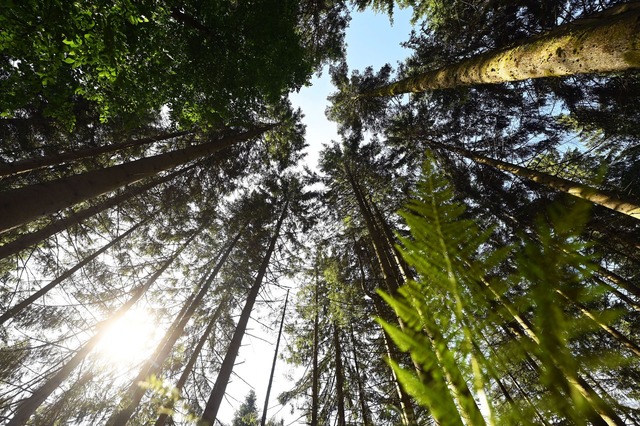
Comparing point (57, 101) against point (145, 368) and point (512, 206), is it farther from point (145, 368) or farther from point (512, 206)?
point (512, 206)

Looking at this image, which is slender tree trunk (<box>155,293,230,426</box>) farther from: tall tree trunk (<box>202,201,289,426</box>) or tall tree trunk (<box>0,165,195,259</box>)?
tall tree trunk (<box>0,165,195,259</box>)

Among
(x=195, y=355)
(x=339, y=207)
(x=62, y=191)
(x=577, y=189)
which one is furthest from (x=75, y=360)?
(x=577, y=189)

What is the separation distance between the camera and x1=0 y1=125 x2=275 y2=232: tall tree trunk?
2.92 meters

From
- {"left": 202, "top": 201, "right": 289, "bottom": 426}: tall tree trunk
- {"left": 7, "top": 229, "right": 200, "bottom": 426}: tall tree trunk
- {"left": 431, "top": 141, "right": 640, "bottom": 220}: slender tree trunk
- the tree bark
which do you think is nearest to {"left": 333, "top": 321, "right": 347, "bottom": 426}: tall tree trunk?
the tree bark

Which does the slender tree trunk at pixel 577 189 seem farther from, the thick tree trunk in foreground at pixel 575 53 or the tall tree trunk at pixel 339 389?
the tall tree trunk at pixel 339 389

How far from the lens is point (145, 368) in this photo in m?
9.20

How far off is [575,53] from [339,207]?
9.77 m

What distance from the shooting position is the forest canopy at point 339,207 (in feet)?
2.13

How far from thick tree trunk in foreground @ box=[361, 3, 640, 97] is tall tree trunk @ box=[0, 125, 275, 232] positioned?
18.8 feet

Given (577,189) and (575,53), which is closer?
(575,53)

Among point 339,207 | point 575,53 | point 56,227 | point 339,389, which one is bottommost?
point 575,53

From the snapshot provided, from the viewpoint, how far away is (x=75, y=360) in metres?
8.88

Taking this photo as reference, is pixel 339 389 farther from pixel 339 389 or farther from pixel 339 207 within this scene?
pixel 339 207

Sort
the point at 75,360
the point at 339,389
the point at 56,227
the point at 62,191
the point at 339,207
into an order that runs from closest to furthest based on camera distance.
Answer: the point at 62,191, the point at 56,227, the point at 339,389, the point at 75,360, the point at 339,207
